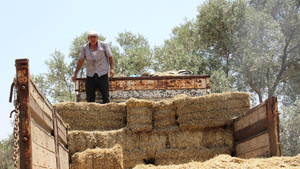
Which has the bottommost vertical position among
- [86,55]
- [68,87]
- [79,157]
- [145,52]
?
[79,157]

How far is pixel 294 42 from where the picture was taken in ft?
85.6

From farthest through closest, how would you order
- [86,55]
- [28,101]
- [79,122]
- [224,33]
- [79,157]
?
1. [224,33]
2. [86,55]
3. [79,122]
4. [79,157]
5. [28,101]

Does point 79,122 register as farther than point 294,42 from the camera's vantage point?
No

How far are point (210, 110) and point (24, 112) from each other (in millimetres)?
3786

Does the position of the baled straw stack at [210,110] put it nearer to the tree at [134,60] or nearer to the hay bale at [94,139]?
the hay bale at [94,139]

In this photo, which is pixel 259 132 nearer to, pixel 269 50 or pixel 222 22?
pixel 222 22

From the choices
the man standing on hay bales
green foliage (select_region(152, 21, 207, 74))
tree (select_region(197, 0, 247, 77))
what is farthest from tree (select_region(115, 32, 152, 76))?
the man standing on hay bales

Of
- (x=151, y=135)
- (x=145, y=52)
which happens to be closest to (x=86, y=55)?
(x=151, y=135)

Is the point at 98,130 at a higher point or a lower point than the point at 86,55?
lower

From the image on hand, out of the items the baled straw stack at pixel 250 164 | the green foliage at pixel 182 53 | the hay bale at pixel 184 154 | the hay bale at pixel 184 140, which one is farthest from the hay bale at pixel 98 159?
the green foliage at pixel 182 53

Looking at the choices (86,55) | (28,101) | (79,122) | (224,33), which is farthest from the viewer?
(224,33)

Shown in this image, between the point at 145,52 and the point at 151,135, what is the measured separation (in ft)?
81.0

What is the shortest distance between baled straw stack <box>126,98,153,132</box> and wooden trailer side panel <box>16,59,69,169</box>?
2141mm

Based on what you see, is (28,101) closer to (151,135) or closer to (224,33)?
(151,135)
